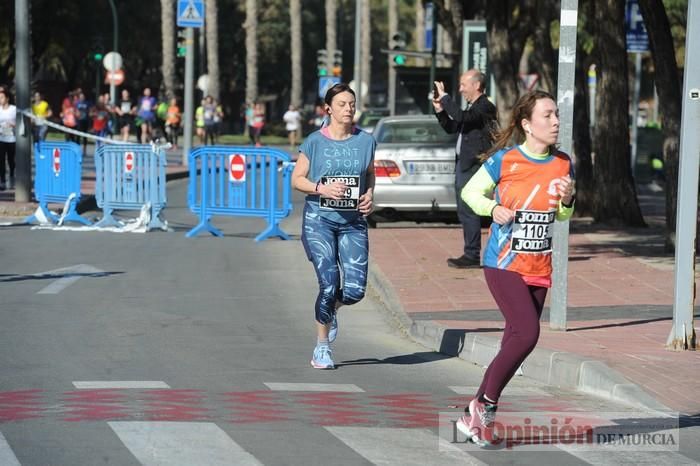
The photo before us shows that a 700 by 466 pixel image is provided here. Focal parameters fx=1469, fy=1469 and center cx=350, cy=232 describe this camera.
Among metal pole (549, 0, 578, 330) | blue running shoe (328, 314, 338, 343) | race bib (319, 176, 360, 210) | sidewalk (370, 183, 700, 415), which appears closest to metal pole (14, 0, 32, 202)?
sidewalk (370, 183, 700, 415)

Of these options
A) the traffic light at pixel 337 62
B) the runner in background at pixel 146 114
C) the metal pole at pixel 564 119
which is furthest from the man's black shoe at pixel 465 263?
the traffic light at pixel 337 62

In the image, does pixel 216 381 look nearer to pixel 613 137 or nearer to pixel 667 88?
pixel 667 88

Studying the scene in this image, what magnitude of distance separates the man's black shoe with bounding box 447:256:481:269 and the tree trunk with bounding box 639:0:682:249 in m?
2.49

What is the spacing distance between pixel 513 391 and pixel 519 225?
2030mm

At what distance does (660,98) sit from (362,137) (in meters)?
7.39

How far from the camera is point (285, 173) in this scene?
61.9 ft

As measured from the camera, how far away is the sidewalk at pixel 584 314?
8859 mm

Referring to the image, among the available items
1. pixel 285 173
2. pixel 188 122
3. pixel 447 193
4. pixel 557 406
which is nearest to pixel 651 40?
pixel 447 193

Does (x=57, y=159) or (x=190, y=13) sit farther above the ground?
(x=190, y=13)

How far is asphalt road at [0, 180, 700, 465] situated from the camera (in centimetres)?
682

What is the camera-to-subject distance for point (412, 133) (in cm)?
2009

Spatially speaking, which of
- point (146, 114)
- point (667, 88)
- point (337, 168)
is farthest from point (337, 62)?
point (337, 168)

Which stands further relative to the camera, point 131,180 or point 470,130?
point 131,180

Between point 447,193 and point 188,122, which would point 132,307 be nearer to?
point 447,193
